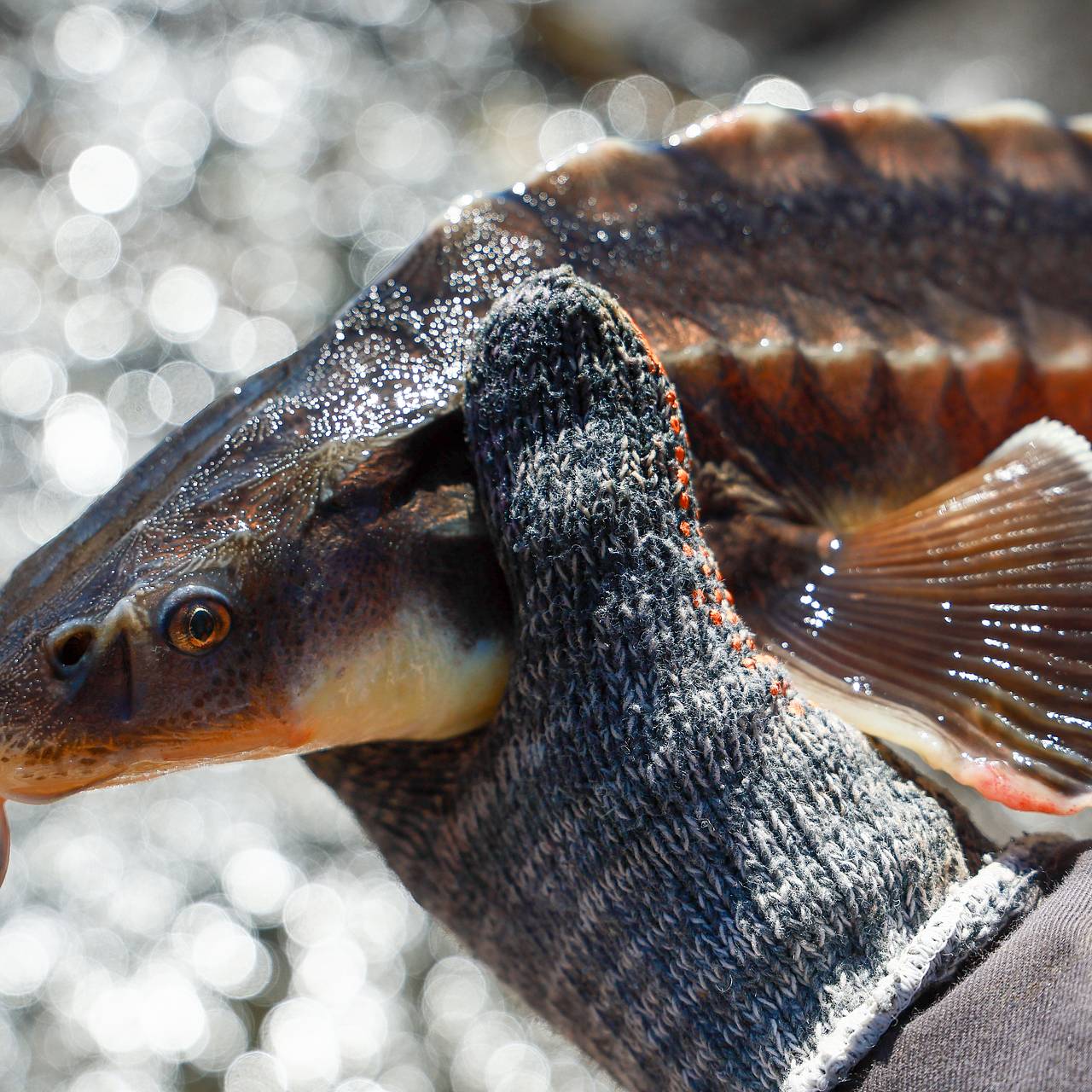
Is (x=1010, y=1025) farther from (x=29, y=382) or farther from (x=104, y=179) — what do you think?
(x=104, y=179)

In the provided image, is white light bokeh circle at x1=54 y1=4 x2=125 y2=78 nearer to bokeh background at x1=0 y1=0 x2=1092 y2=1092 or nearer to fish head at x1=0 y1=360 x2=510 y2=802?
bokeh background at x1=0 y1=0 x2=1092 y2=1092

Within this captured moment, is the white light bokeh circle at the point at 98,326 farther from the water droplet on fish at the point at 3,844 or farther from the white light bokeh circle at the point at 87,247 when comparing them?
the water droplet on fish at the point at 3,844

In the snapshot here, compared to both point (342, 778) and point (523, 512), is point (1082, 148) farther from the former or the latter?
point (342, 778)

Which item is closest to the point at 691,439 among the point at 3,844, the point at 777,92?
the point at 3,844

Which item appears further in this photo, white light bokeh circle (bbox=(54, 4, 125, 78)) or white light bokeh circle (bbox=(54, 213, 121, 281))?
white light bokeh circle (bbox=(54, 4, 125, 78))

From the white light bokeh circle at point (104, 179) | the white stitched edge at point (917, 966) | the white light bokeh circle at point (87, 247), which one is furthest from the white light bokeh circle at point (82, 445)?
the white stitched edge at point (917, 966)

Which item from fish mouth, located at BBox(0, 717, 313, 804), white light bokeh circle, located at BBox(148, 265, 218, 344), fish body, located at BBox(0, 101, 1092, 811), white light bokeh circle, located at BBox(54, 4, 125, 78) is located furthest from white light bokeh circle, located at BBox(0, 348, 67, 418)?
fish mouth, located at BBox(0, 717, 313, 804)
